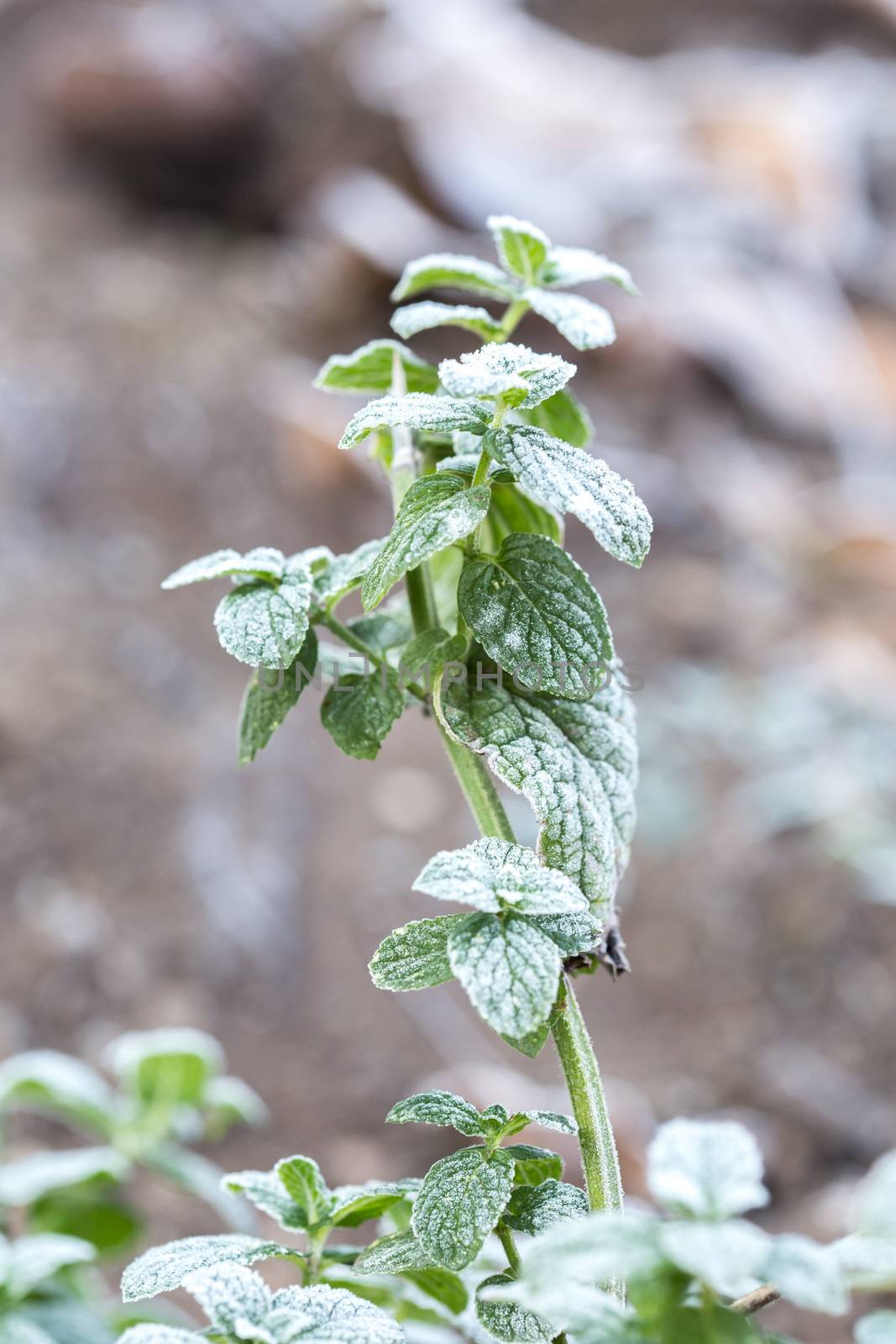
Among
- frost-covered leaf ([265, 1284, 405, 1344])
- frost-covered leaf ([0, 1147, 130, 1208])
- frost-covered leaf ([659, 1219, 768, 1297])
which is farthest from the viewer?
frost-covered leaf ([0, 1147, 130, 1208])

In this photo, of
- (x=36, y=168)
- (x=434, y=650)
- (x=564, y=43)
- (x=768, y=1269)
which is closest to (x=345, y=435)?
(x=434, y=650)

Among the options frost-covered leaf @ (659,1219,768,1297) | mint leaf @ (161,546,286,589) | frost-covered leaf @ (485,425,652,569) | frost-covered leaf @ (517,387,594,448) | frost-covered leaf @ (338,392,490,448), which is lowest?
frost-covered leaf @ (659,1219,768,1297)

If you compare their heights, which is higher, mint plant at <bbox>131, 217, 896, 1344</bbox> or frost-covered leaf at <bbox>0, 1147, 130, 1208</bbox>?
frost-covered leaf at <bbox>0, 1147, 130, 1208</bbox>

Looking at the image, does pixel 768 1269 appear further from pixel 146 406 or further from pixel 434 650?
pixel 146 406

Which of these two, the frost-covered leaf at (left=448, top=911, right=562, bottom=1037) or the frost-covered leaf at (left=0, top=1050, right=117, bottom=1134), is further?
the frost-covered leaf at (left=0, top=1050, right=117, bottom=1134)

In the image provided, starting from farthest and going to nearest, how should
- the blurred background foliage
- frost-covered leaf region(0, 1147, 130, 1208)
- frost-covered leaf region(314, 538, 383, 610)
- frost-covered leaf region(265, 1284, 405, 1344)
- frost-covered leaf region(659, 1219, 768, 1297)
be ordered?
the blurred background foliage, frost-covered leaf region(0, 1147, 130, 1208), frost-covered leaf region(314, 538, 383, 610), frost-covered leaf region(265, 1284, 405, 1344), frost-covered leaf region(659, 1219, 768, 1297)

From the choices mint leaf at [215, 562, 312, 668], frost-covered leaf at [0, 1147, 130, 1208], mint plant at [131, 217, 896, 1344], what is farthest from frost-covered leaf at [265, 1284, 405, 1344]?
frost-covered leaf at [0, 1147, 130, 1208]

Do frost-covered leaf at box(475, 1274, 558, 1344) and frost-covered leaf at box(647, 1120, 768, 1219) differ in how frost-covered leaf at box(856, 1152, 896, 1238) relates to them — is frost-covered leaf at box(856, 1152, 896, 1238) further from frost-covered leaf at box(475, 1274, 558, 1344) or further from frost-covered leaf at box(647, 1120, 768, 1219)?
frost-covered leaf at box(475, 1274, 558, 1344)
